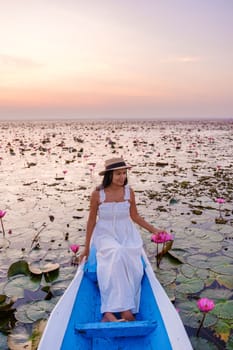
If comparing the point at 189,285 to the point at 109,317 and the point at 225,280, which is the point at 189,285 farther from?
the point at 109,317

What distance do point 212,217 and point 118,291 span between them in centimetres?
427

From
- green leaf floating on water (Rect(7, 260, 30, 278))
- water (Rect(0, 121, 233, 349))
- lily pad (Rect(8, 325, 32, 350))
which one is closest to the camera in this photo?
lily pad (Rect(8, 325, 32, 350))

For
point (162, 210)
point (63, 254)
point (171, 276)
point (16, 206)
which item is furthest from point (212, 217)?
point (16, 206)

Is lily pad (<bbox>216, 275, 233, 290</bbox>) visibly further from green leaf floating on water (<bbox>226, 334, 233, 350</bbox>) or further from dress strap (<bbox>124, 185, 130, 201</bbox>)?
dress strap (<bbox>124, 185, 130, 201</bbox>)

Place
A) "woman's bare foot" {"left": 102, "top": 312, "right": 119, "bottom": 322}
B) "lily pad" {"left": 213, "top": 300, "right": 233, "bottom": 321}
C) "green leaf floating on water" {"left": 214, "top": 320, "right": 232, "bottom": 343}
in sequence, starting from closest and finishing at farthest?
"woman's bare foot" {"left": 102, "top": 312, "right": 119, "bottom": 322}
"green leaf floating on water" {"left": 214, "top": 320, "right": 232, "bottom": 343}
"lily pad" {"left": 213, "top": 300, "right": 233, "bottom": 321}

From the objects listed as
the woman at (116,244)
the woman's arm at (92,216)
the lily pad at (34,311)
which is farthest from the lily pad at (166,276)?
the lily pad at (34,311)

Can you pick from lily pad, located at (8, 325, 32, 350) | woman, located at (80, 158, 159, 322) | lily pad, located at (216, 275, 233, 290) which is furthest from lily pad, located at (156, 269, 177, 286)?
lily pad, located at (8, 325, 32, 350)

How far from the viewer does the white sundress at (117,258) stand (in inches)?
114

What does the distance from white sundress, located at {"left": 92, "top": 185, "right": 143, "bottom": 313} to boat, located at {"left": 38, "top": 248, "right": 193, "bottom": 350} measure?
0.22 meters

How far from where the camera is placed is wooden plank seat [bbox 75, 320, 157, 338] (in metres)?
2.46

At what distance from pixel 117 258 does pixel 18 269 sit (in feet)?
6.67

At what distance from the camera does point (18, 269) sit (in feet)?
14.2

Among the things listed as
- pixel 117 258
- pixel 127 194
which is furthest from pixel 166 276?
pixel 117 258

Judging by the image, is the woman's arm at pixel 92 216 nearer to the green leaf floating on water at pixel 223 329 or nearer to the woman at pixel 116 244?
the woman at pixel 116 244
